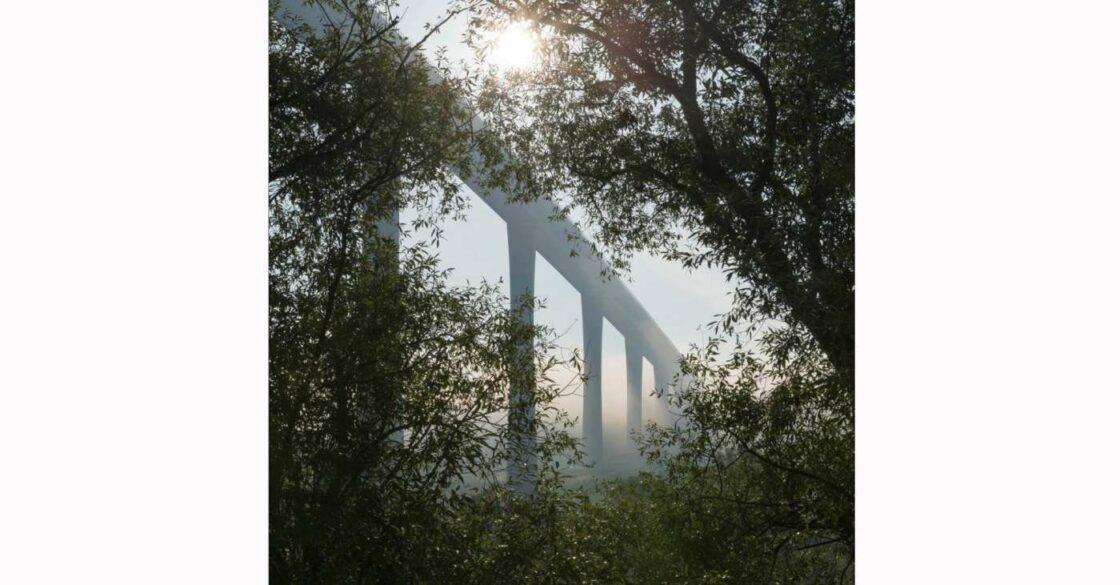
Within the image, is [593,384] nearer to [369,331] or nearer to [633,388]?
[633,388]

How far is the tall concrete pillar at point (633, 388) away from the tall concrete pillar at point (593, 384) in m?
0.12

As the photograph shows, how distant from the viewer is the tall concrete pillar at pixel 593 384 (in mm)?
3580

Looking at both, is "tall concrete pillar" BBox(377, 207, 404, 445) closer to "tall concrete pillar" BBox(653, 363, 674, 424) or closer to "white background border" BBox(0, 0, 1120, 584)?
"white background border" BBox(0, 0, 1120, 584)

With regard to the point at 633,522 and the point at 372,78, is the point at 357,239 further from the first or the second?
the point at 633,522

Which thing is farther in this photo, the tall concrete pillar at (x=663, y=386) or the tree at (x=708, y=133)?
the tree at (x=708, y=133)

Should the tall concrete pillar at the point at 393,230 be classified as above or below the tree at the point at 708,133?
below

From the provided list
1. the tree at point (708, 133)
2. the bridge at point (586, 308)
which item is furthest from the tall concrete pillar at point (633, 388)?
the tree at point (708, 133)

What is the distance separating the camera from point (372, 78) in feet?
12.7
